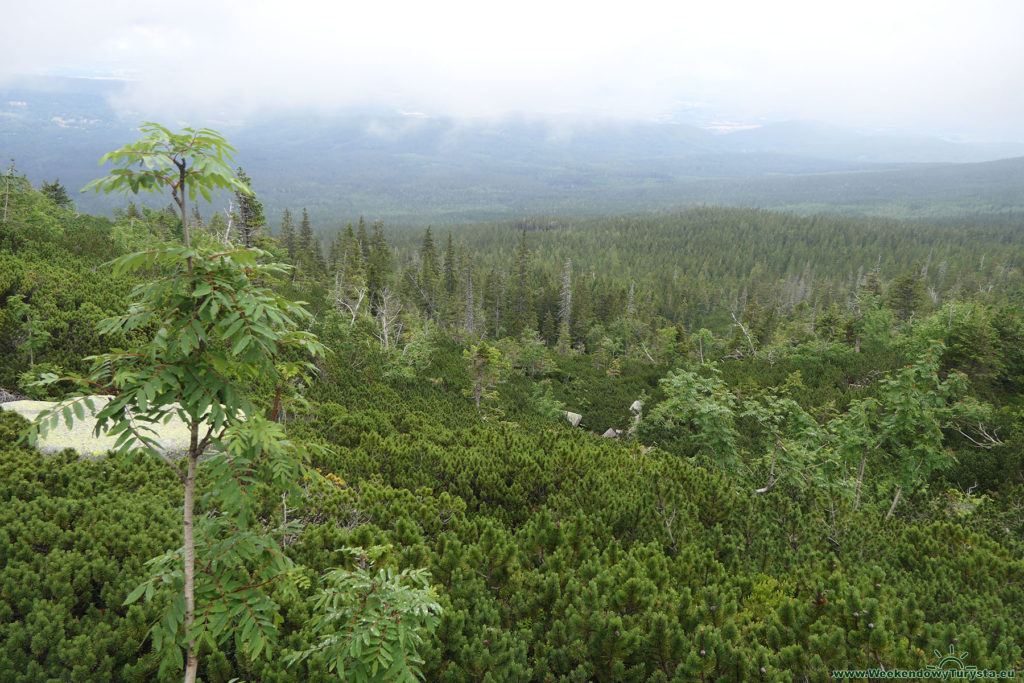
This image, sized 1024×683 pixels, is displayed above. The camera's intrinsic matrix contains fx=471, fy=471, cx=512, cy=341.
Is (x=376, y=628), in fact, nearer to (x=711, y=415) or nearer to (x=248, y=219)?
(x=711, y=415)

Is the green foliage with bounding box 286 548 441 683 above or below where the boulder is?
above

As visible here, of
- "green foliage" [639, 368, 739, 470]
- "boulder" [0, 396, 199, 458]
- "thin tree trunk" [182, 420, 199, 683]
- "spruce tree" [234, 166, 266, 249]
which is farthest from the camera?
"spruce tree" [234, 166, 266, 249]

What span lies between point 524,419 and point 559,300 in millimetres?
38570

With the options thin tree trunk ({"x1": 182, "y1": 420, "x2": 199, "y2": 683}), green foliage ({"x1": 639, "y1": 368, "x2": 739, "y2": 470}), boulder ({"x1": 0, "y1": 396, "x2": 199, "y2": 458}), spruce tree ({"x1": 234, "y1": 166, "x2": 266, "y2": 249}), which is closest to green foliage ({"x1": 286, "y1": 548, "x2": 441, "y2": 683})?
thin tree trunk ({"x1": 182, "y1": 420, "x2": 199, "y2": 683})

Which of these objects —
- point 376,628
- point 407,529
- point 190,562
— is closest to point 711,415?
point 407,529

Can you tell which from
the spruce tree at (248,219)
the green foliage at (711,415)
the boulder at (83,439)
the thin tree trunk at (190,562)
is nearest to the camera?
the thin tree trunk at (190,562)

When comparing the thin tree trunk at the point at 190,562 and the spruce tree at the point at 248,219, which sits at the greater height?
the spruce tree at the point at 248,219

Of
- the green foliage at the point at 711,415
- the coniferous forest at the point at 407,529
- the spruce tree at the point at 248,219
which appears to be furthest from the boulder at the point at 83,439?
the spruce tree at the point at 248,219

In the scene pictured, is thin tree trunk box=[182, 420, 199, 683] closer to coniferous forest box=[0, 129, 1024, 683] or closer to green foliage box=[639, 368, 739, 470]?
coniferous forest box=[0, 129, 1024, 683]

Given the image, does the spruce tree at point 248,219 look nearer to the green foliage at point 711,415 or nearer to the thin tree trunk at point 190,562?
the green foliage at point 711,415

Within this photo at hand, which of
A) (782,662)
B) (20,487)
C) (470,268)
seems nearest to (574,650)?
(782,662)

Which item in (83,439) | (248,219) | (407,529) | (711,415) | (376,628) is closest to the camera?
(376,628)

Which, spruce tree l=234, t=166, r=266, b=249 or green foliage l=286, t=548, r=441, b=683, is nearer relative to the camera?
green foliage l=286, t=548, r=441, b=683

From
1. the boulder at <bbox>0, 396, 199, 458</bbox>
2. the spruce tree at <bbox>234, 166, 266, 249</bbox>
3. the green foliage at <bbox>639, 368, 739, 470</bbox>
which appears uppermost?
the spruce tree at <bbox>234, 166, 266, 249</bbox>
